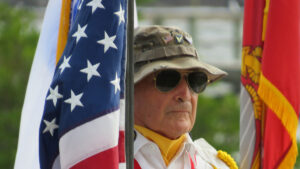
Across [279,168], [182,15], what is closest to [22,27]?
[182,15]

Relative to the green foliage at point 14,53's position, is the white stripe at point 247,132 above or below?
above

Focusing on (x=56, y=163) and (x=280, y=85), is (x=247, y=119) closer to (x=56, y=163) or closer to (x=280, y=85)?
(x=280, y=85)

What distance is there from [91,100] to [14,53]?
40.0 feet

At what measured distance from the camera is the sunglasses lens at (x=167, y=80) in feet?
12.0

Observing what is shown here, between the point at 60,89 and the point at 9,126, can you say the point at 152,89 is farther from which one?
the point at 9,126

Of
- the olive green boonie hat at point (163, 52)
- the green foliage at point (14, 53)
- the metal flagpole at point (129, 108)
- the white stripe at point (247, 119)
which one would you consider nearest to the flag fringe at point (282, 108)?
the white stripe at point (247, 119)

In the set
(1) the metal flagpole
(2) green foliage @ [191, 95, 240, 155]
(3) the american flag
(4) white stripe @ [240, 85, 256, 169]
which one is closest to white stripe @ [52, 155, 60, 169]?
(3) the american flag

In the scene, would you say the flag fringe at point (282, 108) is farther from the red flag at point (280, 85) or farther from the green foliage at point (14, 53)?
the green foliage at point (14, 53)

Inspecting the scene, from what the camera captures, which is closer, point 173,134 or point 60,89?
point 60,89

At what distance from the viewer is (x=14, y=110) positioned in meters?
14.2

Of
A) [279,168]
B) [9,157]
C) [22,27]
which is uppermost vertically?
[279,168]

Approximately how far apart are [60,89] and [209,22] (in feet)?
71.0

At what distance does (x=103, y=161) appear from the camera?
10.7 feet

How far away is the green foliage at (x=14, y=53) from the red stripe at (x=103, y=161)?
1117 centimetres
